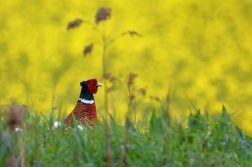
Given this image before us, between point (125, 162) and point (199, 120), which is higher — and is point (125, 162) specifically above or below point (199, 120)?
below

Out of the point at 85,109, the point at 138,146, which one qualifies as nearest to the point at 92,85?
the point at 85,109

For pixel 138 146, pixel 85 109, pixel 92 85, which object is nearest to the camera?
pixel 138 146

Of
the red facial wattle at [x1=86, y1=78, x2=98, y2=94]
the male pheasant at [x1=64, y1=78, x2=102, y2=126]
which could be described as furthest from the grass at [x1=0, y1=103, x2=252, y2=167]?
the red facial wattle at [x1=86, y1=78, x2=98, y2=94]

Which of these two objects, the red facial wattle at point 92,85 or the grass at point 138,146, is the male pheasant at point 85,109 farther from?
the grass at point 138,146

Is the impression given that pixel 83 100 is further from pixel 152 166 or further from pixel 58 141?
pixel 152 166

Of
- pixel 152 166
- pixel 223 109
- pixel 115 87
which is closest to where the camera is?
pixel 115 87

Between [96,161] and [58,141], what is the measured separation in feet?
1.02

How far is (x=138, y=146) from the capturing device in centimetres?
267

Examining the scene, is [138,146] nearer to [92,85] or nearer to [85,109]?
[85,109]

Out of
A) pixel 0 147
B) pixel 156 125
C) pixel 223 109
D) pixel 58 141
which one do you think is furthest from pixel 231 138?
Answer: pixel 0 147

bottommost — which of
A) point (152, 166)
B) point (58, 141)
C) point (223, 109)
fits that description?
point (152, 166)

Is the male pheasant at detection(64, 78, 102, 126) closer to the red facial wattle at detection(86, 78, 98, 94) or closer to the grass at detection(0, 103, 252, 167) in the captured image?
the red facial wattle at detection(86, 78, 98, 94)

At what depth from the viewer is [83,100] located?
444 cm

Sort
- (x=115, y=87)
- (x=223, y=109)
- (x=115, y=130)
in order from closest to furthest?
(x=115, y=87)
(x=115, y=130)
(x=223, y=109)
